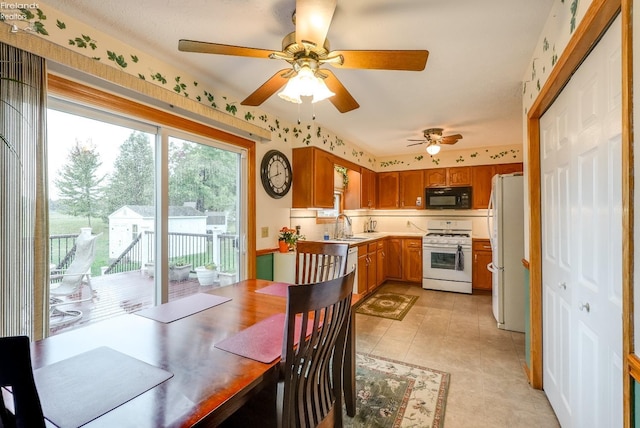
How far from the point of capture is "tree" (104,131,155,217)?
6.73 ft

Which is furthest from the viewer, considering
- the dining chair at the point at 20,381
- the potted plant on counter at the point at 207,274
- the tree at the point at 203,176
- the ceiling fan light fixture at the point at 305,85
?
the potted plant on counter at the point at 207,274

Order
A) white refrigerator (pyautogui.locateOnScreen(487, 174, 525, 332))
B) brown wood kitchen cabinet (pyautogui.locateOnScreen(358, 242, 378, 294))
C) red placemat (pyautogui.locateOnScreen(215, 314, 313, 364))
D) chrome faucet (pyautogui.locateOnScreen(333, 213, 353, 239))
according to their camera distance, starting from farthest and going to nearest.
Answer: chrome faucet (pyautogui.locateOnScreen(333, 213, 353, 239)) < brown wood kitchen cabinet (pyautogui.locateOnScreen(358, 242, 378, 294)) < white refrigerator (pyautogui.locateOnScreen(487, 174, 525, 332)) < red placemat (pyautogui.locateOnScreen(215, 314, 313, 364))

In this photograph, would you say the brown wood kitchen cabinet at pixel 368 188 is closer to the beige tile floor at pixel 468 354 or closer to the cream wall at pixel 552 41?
the beige tile floor at pixel 468 354

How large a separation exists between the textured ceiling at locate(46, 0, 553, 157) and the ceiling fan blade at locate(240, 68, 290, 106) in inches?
11.1

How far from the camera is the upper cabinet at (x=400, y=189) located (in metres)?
5.47

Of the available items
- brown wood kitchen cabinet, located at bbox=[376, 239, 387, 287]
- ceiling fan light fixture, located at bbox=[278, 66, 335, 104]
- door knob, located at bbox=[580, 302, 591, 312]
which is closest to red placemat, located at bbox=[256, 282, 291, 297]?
ceiling fan light fixture, located at bbox=[278, 66, 335, 104]

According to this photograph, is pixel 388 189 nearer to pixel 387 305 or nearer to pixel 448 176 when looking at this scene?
pixel 448 176

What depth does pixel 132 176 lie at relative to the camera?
85.3 inches

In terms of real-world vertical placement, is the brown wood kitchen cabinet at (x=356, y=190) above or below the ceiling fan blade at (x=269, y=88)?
below

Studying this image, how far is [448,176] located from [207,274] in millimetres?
4311

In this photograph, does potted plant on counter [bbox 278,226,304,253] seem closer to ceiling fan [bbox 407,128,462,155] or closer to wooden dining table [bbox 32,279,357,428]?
wooden dining table [bbox 32,279,357,428]

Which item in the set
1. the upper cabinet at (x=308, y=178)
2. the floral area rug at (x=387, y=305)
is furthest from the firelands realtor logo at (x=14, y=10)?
the floral area rug at (x=387, y=305)

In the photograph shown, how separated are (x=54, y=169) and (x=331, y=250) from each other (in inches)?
70.9

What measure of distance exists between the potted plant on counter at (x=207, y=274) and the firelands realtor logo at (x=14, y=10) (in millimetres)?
1952
